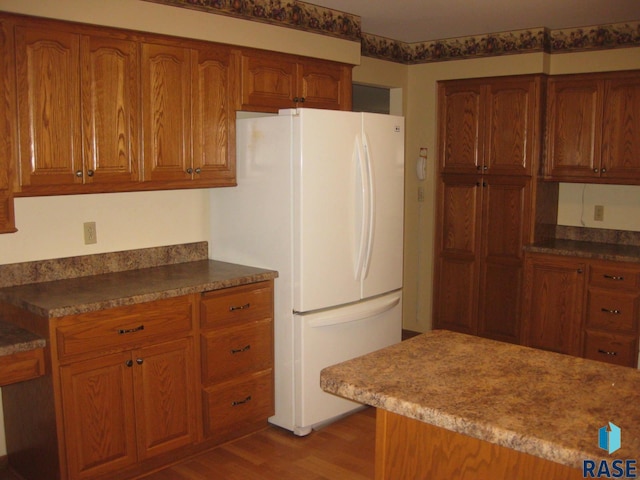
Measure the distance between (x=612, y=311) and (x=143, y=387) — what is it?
2872mm

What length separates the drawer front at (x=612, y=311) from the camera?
3.93 m

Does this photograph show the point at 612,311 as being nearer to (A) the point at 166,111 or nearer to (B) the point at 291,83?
(B) the point at 291,83

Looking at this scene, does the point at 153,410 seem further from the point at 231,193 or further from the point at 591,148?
the point at 591,148

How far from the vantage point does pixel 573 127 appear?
14.2ft

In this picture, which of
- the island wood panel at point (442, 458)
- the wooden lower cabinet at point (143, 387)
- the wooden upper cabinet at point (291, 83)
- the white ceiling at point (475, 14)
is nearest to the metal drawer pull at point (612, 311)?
the white ceiling at point (475, 14)

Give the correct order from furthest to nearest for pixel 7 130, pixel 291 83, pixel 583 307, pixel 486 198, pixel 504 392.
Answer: pixel 486 198, pixel 583 307, pixel 291 83, pixel 7 130, pixel 504 392

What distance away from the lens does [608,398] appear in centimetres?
162

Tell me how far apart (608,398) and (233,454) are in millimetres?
2067

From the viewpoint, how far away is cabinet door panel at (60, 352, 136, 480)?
2.61 metres

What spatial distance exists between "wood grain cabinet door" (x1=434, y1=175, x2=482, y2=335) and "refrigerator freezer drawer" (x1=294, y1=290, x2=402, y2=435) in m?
1.29

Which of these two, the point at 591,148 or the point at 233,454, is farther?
the point at 591,148

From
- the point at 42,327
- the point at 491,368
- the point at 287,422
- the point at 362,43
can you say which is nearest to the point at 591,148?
the point at 362,43

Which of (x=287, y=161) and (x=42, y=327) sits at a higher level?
(x=287, y=161)

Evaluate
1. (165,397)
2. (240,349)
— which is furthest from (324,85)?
(165,397)
